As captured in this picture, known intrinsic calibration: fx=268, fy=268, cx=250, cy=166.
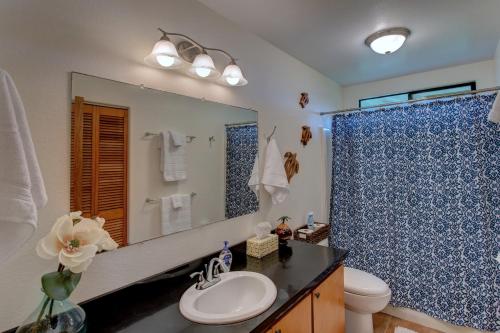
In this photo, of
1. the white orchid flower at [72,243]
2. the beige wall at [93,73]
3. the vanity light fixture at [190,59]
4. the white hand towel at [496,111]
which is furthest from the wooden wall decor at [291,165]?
the white orchid flower at [72,243]

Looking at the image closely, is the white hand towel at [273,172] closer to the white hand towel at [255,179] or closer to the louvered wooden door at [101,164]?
the white hand towel at [255,179]

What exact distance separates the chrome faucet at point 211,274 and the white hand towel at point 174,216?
260mm

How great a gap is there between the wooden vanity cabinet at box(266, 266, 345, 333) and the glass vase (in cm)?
68

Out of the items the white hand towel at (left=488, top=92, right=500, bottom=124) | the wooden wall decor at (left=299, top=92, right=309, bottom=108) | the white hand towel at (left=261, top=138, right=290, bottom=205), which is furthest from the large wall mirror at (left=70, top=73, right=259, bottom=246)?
the white hand towel at (left=488, top=92, right=500, bottom=124)

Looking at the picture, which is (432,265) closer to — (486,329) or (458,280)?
(458,280)

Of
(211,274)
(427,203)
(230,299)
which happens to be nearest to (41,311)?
(211,274)

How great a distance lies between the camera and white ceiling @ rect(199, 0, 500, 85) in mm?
1656

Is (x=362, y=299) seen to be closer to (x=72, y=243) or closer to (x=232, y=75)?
(x=232, y=75)

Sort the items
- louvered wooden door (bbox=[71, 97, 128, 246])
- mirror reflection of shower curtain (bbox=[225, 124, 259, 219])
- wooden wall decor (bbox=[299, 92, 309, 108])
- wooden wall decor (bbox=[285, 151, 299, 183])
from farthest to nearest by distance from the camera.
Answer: wooden wall decor (bbox=[299, 92, 309, 108]) → wooden wall decor (bbox=[285, 151, 299, 183]) → mirror reflection of shower curtain (bbox=[225, 124, 259, 219]) → louvered wooden door (bbox=[71, 97, 128, 246])

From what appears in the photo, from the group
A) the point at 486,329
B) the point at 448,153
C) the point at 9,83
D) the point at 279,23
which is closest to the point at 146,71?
the point at 9,83

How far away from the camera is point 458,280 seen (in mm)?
2191

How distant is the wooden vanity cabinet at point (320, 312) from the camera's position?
47.1 inches

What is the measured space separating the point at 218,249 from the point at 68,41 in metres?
1.32

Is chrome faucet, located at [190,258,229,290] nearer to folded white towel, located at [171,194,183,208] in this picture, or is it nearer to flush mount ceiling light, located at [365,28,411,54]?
folded white towel, located at [171,194,183,208]
